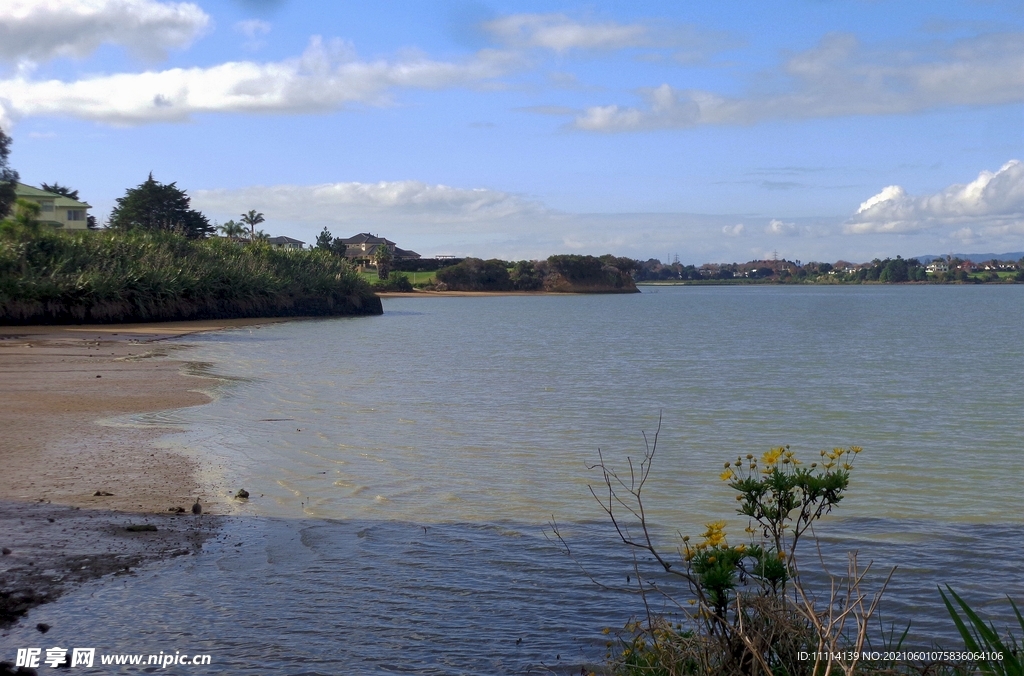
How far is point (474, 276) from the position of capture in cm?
13138

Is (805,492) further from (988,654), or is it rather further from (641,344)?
(641,344)

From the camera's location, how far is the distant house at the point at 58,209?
68562mm

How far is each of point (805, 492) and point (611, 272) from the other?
138285 mm

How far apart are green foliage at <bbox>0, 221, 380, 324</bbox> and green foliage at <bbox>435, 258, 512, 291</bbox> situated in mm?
66668

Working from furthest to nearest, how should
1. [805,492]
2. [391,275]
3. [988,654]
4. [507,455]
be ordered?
1. [391,275]
2. [507,455]
3. [805,492]
4. [988,654]

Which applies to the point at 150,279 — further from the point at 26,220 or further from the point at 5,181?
the point at 5,181

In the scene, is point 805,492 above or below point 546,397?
above

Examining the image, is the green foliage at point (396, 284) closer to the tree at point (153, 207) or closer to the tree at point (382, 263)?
the tree at point (382, 263)

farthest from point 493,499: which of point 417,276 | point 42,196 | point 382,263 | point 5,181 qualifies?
point 417,276

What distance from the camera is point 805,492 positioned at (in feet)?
14.3

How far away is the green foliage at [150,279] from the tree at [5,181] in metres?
6.52

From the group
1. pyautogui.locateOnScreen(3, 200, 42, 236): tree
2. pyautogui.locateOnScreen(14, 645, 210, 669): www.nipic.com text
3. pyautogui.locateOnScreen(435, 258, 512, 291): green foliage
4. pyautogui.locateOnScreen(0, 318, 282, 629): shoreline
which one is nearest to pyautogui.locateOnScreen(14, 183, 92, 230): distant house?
pyautogui.locateOnScreen(3, 200, 42, 236): tree

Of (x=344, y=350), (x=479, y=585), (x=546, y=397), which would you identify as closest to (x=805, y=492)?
(x=479, y=585)

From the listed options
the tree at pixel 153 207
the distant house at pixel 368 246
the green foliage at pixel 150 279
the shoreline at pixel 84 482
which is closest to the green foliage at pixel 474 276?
the distant house at pixel 368 246
